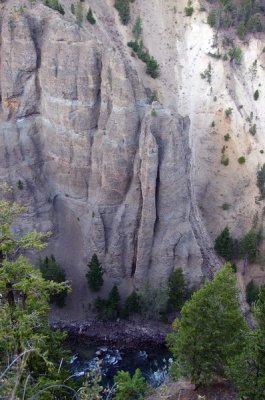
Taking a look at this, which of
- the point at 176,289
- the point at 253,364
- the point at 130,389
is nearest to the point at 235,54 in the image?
the point at 176,289

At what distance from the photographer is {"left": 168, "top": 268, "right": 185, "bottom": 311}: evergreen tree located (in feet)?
138

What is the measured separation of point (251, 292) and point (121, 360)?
14.6 m

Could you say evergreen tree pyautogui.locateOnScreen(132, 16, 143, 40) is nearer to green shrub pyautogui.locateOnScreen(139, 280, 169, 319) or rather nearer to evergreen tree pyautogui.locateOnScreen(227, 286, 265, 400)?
green shrub pyautogui.locateOnScreen(139, 280, 169, 319)

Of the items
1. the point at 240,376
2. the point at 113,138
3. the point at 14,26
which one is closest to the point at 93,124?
the point at 113,138

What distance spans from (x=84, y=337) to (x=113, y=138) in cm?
1949

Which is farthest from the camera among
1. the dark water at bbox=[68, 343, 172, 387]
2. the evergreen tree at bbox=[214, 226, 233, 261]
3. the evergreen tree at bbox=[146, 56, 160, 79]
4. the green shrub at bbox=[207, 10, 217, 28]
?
the green shrub at bbox=[207, 10, 217, 28]

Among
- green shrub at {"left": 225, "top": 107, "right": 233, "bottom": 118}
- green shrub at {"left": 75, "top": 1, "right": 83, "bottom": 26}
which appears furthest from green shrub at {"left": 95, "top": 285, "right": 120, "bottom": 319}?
green shrub at {"left": 75, "top": 1, "right": 83, "bottom": 26}

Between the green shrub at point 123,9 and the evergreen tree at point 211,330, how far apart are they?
144ft

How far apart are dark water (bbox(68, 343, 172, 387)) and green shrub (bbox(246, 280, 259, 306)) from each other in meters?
9.96

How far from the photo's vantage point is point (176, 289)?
42281 mm

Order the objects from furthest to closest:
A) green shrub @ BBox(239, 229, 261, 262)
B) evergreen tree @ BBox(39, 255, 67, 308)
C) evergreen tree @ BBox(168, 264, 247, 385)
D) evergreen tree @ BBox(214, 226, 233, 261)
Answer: evergreen tree @ BBox(214, 226, 233, 261) < green shrub @ BBox(239, 229, 261, 262) < evergreen tree @ BBox(39, 255, 67, 308) < evergreen tree @ BBox(168, 264, 247, 385)

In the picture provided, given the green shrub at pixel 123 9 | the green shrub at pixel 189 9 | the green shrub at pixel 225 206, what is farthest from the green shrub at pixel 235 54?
the green shrub at pixel 225 206

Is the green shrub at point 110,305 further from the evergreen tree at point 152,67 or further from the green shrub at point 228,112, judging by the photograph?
the evergreen tree at point 152,67

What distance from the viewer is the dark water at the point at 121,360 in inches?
1566
